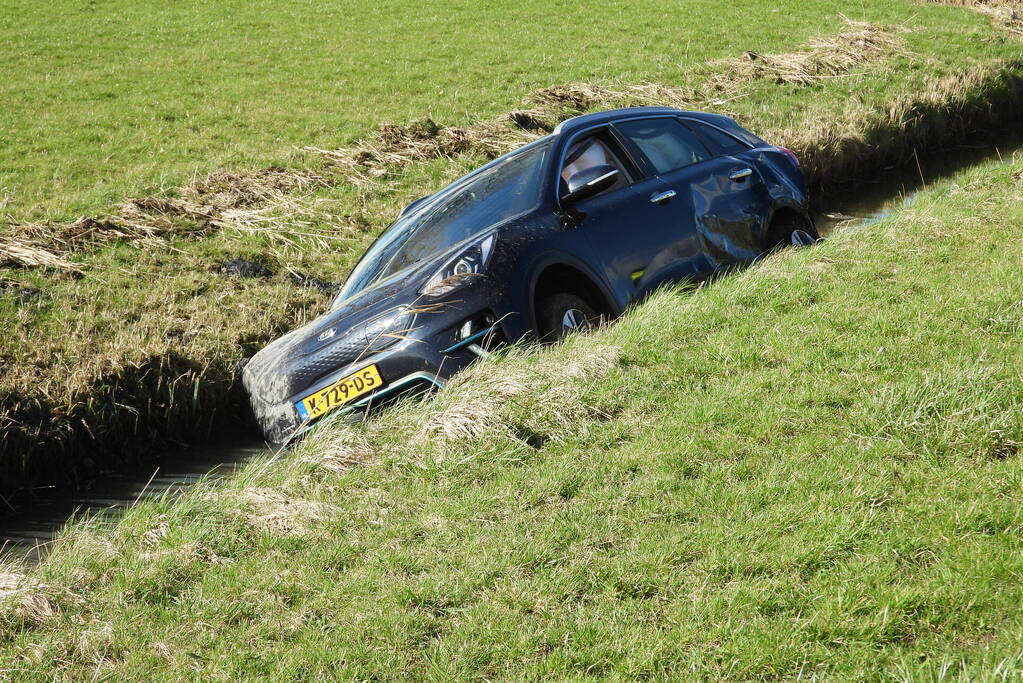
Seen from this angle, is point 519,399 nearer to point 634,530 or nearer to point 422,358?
point 422,358

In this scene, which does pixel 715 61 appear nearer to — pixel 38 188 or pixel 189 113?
pixel 189 113

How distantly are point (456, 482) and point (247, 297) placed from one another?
594cm

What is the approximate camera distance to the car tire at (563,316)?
5988 mm

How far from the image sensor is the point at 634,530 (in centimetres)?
371

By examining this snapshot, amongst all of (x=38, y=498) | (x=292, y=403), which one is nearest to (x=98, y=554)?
(x=292, y=403)

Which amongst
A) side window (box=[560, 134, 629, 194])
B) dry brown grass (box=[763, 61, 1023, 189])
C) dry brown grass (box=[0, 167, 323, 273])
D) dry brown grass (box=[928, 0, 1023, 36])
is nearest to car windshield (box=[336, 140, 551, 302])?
side window (box=[560, 134, 629, 194])

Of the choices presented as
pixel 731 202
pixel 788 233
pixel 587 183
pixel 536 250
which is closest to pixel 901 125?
pixel 788 233

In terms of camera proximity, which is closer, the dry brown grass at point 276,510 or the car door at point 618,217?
the dry brown grass at point 276,510

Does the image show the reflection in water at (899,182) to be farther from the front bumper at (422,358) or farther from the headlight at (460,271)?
the front bumper at (422,358)

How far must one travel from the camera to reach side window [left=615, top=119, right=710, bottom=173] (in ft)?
24.2

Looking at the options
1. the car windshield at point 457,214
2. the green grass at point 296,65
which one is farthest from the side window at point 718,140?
the green grass at point 296,65

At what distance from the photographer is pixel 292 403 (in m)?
6.02

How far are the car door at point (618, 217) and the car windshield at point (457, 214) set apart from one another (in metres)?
0.30

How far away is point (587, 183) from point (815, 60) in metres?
16.2
